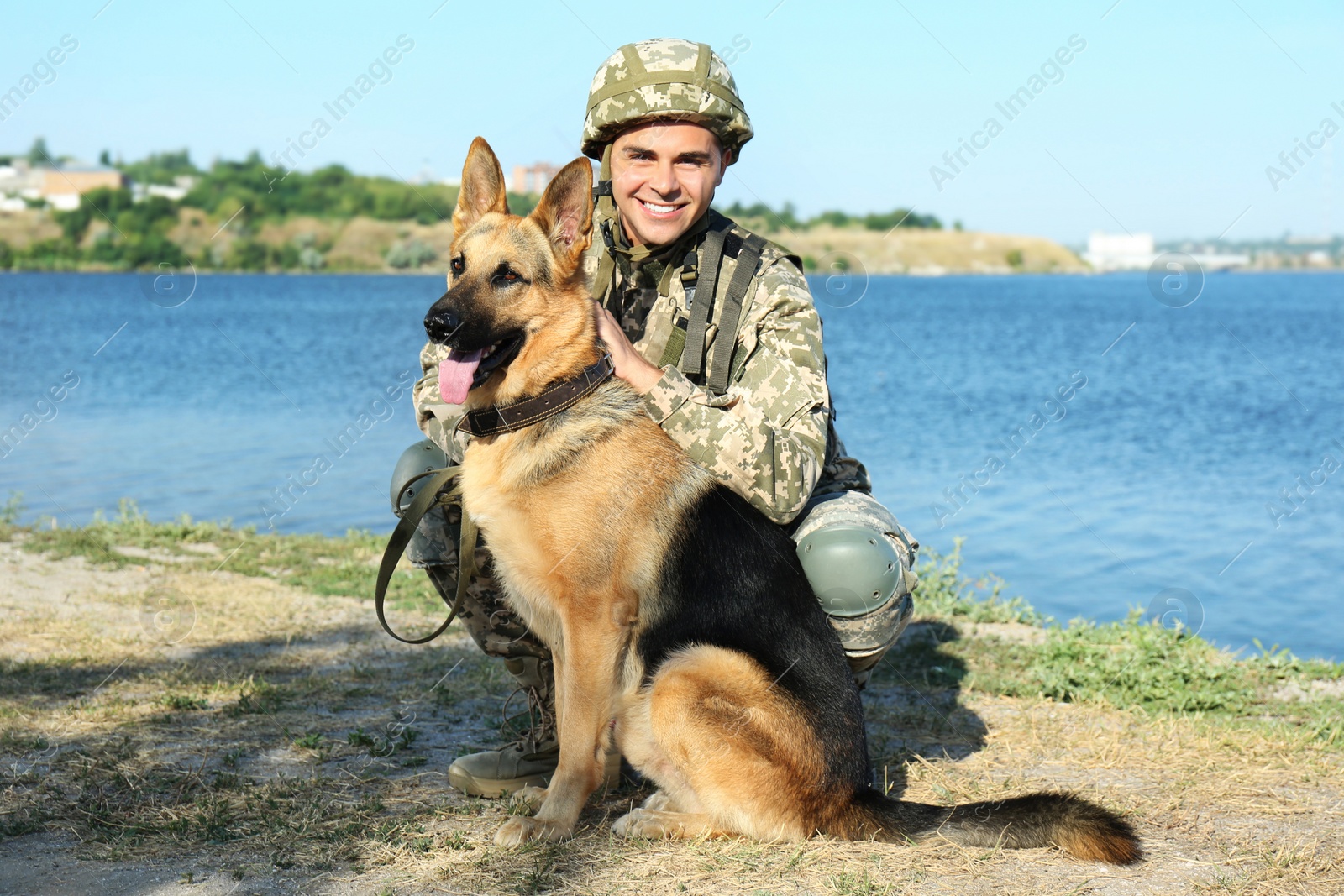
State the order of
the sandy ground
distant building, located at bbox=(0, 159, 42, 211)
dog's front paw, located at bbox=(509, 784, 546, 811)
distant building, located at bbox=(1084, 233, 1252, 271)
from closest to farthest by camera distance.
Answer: the sandy ground, dog's front paw, located at bbox=(509, 784, 546, 811), distant building, located at bbox=(0, 159, 42, 211), distant building, located at bbox=(1084, 233, 1252, 271)

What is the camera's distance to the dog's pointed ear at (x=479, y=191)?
3.72 meters

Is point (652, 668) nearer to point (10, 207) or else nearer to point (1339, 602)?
point (1339, 602)

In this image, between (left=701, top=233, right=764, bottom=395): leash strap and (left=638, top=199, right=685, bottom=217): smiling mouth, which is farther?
(left=638, top=199, right=685, bottom=217): smiling mouth

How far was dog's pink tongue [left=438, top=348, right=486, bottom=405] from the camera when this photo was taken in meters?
3.39

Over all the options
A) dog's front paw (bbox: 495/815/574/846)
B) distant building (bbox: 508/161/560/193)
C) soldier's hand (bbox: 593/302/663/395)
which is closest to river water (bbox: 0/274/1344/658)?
distant building (bbox: 508/161/560/193)

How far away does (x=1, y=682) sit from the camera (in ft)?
15.7

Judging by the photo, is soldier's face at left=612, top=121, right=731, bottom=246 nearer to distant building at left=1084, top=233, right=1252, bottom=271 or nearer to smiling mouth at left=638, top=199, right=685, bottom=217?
smiling mouth at left=638, top=199, right=685, bottom=217

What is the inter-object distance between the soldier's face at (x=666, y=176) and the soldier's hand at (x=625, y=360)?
0.68 meters

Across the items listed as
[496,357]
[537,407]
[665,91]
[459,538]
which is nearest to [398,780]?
[459,538]

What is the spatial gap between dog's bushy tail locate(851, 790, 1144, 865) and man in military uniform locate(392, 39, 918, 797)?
0.62 metres

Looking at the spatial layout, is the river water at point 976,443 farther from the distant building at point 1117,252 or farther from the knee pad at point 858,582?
the distant building at point 1117,252

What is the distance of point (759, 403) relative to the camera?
3.89m

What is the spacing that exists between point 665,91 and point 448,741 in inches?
116

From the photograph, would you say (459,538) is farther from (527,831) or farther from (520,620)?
(527,831)
